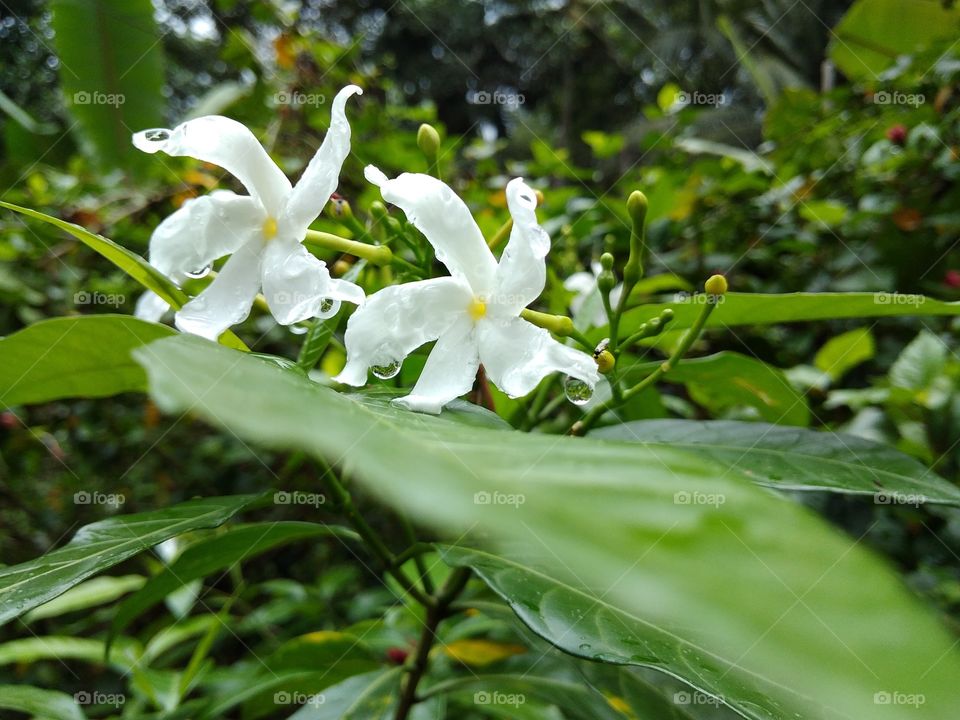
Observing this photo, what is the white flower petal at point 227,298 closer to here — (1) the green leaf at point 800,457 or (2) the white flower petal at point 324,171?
(2) the white flower petal at point 324,171

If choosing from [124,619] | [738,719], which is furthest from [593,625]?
[124,619]

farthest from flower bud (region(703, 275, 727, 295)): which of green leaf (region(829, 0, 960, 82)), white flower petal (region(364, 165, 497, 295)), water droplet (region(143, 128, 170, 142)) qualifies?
green leaf (region(829, 0, 960, 82))

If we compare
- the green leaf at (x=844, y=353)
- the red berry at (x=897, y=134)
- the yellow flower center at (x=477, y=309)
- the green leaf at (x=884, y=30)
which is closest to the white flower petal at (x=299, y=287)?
the yellow flower center at (x=477, y=309)

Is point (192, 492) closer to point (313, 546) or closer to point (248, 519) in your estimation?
point (248, 519)

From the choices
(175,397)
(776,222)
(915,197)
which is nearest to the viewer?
(175,397)

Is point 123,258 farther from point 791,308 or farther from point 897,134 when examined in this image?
point 897,134

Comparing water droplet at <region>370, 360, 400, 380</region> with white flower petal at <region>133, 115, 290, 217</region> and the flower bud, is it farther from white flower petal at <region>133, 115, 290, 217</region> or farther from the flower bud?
the flower bud
